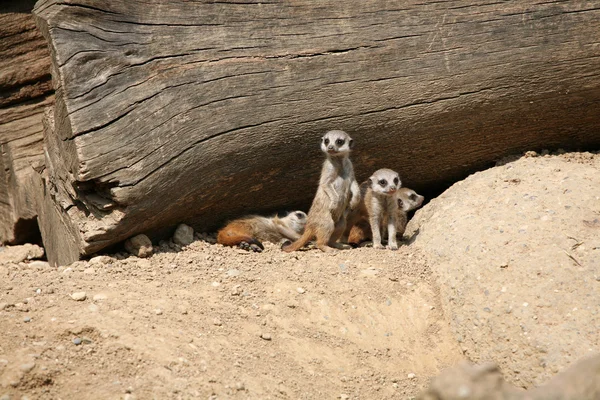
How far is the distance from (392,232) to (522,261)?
42.2 inches

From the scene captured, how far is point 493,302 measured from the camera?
12.4ft

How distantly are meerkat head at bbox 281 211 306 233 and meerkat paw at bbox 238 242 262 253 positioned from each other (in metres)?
0.40

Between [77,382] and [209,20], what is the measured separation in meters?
2.12

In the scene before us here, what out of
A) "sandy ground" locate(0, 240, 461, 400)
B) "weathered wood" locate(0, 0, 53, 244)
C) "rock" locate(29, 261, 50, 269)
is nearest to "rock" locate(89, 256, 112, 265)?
"sandy ground" locate(0, 240, 461, 400)

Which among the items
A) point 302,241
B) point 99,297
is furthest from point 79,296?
point 302,241

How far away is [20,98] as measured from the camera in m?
4.87

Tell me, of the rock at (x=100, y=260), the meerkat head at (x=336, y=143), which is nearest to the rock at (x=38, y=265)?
the rock at (x=100, y=260)

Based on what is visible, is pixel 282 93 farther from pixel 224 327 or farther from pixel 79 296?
pixel 79 296

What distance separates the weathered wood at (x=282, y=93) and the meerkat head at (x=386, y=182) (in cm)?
15

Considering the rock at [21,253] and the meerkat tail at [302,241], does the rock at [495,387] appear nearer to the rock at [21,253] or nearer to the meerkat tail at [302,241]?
the meerkat tail at [302,241]

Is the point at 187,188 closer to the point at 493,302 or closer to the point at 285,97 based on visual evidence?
the point at 285,97

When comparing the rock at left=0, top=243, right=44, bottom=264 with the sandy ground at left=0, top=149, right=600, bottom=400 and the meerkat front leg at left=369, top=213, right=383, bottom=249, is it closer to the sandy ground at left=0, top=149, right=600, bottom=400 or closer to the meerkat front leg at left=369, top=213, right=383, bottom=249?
the sandy ground at left=0, top=149, right=600, bottom=400

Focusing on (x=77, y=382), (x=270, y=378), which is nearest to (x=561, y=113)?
(x=270, y=378)

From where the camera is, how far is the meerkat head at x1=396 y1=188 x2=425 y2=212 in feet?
16.1
